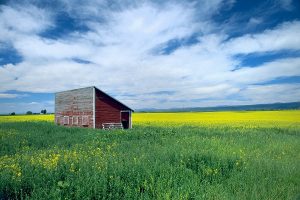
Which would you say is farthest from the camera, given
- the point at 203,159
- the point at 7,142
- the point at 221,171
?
the point at 7,142

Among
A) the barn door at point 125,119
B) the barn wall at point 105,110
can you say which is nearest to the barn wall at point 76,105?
the barn wall at point 105,110

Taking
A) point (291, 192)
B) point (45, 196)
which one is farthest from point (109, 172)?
point (291, 192)

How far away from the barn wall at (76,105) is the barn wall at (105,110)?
70cm

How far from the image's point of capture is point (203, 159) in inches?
337

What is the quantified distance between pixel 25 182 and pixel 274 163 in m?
7.49

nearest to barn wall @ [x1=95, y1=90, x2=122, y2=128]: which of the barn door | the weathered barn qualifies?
the weathered barn

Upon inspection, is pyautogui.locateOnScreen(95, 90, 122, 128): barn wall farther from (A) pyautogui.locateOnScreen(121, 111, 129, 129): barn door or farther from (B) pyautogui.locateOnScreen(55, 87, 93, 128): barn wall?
(B) pyautogui.locateOnScreen(55, 87, 93, 128): barn wall

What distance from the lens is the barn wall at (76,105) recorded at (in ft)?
97.6

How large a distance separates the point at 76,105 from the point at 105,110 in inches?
186

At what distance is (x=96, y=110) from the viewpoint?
95.6 feet

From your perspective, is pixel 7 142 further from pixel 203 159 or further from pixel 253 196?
pixel 253 196

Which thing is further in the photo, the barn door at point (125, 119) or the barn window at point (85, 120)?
the barn door at point (125, 119)

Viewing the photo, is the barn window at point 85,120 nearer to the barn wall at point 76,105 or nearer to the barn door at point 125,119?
the barn wall at point 76,105

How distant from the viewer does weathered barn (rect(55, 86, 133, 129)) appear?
29219 millimetres
